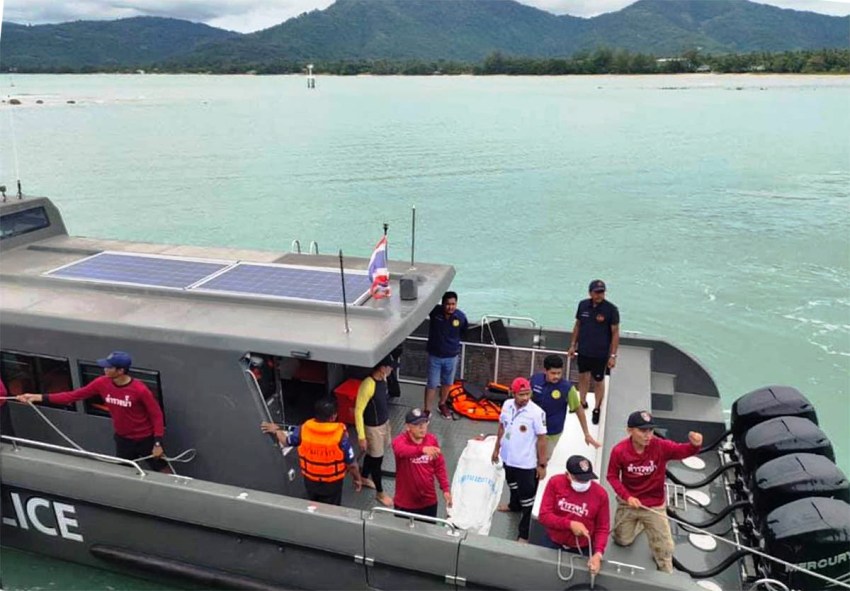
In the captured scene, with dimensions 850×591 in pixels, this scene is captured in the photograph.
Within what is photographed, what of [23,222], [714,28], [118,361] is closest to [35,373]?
[118,361]

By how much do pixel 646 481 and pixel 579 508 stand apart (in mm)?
625

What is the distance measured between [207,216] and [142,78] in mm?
137515

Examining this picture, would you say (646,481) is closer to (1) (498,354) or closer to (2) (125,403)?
(1) (498,354)

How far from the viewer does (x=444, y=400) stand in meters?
6.69

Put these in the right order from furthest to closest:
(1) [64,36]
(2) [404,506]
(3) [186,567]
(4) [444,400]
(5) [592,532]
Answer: (1) [64,36]
(4) [444,400]
(3) [186,567]
(2) [404,506]
(5) [592,532]

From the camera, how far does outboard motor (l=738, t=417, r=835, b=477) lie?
5.10 metres

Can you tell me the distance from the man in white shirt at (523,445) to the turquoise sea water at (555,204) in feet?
19.3

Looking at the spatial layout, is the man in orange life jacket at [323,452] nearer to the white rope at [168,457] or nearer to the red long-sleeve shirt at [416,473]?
the red long-sleeve shirt at [416,473]

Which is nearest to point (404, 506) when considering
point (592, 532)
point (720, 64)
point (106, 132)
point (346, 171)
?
point (592, 532)

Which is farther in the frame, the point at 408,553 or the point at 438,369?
the point at 438,369

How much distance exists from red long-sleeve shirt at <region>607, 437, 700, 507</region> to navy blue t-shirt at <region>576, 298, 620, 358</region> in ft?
5.40

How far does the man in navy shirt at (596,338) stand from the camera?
5957mm

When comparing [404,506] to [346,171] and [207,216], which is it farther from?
[346,171]

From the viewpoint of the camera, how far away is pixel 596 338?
19.7ft
